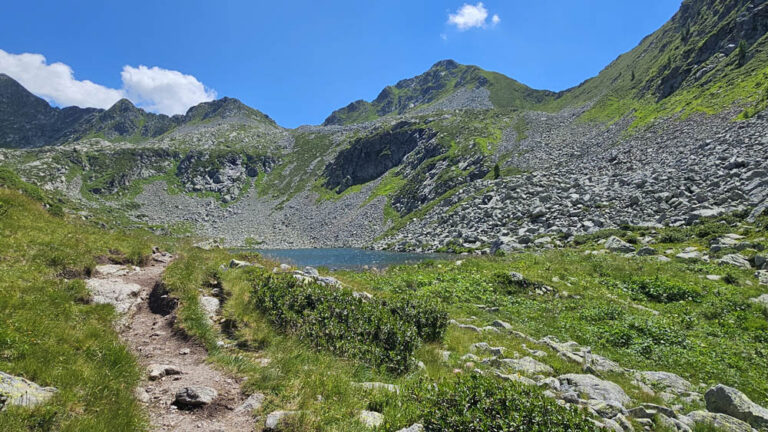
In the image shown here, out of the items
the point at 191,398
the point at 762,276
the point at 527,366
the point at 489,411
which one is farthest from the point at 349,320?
the point at 762,276

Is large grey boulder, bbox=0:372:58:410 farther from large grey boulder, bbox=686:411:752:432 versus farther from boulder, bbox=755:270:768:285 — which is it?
boulder, bbox=755:270:768:285

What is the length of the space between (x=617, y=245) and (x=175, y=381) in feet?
106

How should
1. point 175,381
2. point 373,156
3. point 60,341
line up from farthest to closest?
point 373,156
point 175,381
point 60,341

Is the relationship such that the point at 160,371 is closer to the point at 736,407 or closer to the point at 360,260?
the point at 736,407

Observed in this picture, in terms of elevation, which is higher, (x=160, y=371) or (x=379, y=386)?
(x=160, y=371)

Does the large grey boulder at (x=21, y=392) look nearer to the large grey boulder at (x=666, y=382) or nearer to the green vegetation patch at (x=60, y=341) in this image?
the green vegetation patch at (x=60, y=341)

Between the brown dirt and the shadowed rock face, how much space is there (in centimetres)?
12866

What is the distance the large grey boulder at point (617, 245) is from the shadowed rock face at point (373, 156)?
353 feet

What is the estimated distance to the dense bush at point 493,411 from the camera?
509 centimetres

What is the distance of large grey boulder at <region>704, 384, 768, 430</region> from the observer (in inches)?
280

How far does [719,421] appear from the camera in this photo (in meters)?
7.02

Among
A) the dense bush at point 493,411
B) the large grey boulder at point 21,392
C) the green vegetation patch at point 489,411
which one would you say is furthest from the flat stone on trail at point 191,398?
the dense bush at point 493,411

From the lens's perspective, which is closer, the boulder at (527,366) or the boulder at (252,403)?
the boulder at (252,403)

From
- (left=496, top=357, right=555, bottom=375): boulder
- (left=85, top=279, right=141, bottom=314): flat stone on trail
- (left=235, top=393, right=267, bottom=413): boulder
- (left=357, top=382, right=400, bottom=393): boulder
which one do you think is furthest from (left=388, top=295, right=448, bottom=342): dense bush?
(left=85, top=279, right=141, bottom=314): flat stone on trail
